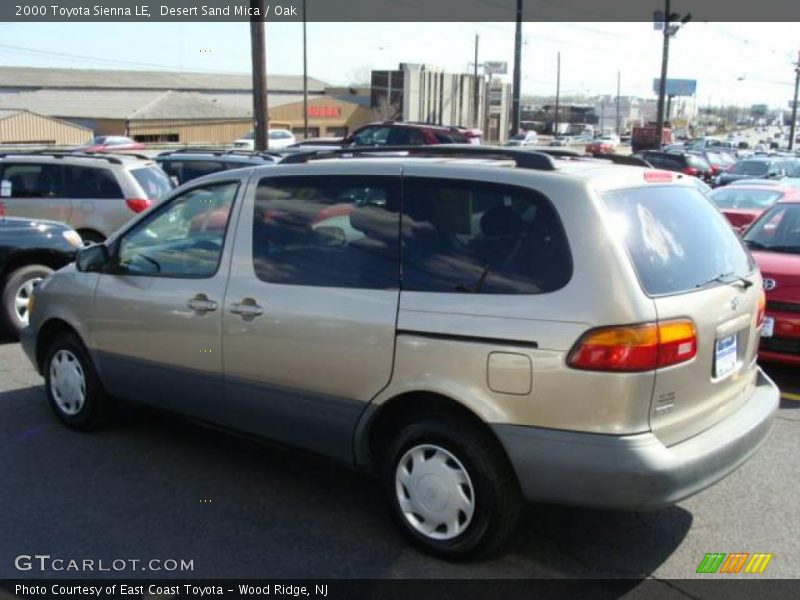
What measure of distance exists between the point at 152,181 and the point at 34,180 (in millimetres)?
1595

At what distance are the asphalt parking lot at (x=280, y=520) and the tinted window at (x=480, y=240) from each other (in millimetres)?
1295

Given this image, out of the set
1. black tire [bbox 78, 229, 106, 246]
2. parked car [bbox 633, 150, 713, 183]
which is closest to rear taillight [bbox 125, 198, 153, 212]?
black tire [bbox 78, 229, 106, 246]

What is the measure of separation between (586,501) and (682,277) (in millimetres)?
1062

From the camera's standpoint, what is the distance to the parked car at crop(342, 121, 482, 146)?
18938mm

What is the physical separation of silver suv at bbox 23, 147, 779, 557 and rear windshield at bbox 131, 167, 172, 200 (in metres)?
Answer: 7.35

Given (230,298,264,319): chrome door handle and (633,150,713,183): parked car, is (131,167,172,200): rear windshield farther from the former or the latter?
(633,150,713,183): parked car

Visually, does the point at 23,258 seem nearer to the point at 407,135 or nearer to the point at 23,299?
the point at 23,299

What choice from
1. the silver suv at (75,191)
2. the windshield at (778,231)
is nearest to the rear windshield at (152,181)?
the silver suv at (75,191)

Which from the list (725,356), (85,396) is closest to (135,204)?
(85,396)

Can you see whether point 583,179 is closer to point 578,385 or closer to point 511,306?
point 511,306

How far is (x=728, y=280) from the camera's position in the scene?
383 cm

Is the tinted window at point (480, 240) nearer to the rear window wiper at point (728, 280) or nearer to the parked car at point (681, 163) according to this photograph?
the rear window wiper at point (728, 280)

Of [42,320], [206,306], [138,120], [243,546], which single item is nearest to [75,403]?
[42,320]

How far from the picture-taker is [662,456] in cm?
329
